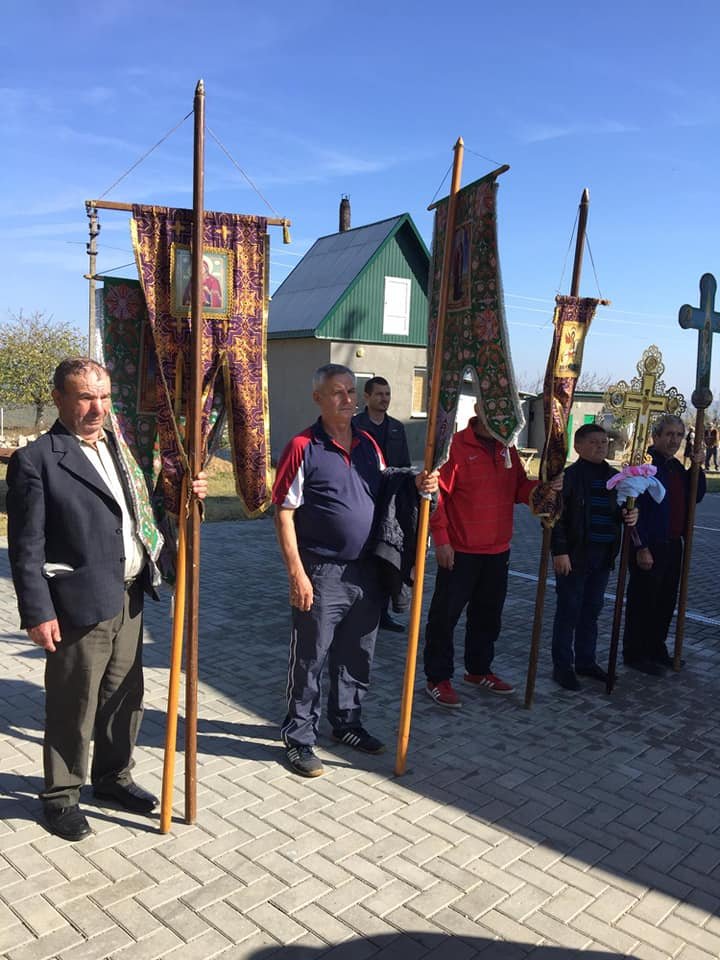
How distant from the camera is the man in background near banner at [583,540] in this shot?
5.34 m

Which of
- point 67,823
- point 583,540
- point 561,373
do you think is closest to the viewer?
point 67,823

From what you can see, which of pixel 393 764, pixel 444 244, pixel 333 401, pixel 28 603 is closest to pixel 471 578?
pixel 393 764

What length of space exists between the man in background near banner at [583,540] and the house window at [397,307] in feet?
54.6

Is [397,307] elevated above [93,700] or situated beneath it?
elevated above

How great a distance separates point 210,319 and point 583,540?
304 centimetres

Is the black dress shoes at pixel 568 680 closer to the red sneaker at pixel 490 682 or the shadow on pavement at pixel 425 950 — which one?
the red sneaker at pixel 490 682

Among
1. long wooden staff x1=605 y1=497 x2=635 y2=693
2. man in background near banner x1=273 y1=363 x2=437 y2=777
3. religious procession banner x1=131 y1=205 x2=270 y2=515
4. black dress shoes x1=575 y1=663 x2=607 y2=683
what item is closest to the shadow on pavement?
man in background near banner x1=273 y1=363 x2=437 y2=777

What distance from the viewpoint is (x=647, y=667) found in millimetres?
5953

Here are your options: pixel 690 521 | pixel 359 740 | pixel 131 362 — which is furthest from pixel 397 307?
pixel 131 362

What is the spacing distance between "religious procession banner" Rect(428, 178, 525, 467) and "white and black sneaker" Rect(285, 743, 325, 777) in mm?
1694

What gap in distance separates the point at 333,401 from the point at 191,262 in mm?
984

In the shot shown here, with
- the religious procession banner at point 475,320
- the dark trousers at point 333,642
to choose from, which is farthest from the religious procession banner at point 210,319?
the religious procession banner at point 475,320

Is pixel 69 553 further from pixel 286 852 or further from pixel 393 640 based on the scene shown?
pixel 393 640

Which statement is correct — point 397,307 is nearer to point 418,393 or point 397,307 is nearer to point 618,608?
point 418,393
